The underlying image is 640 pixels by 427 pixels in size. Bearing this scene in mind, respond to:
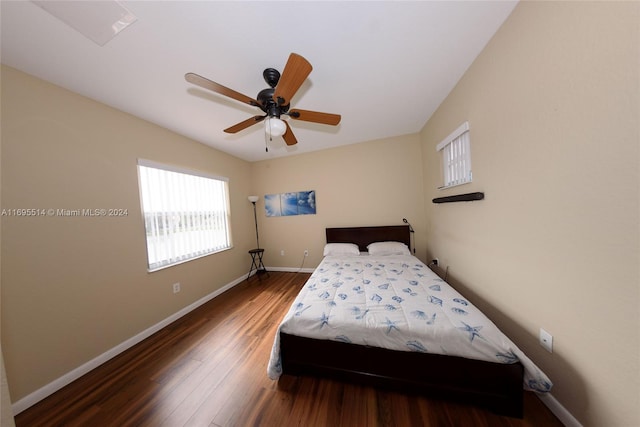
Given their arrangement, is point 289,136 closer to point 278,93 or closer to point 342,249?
point 278,93

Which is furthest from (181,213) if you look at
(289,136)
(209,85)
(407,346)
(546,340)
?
(546,340)

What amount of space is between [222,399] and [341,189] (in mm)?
2975

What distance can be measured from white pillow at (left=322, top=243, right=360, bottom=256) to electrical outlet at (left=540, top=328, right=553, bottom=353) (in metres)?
1.99

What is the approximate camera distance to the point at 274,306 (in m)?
2.47

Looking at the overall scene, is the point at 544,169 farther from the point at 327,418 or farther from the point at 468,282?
the point at 327,418

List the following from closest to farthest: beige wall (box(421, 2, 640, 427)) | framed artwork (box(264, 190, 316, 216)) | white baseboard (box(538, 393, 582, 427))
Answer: beige wall (box(421, 2, 640, 427))
white baseboard (box(538, 393, 582, 427))
framed artwork (box(264, 190, 316, 216))

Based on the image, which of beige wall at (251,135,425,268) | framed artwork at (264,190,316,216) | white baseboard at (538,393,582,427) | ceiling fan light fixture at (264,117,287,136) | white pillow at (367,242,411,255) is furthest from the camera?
framed artwork at (264,190,316,216)

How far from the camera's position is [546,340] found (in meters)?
1.11

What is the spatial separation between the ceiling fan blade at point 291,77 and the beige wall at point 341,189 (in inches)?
82.9

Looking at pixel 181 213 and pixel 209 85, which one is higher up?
pixel 209 85

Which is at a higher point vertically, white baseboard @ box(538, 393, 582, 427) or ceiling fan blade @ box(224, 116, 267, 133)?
ceiling fan blade @ box(224, 116, 267, 133)

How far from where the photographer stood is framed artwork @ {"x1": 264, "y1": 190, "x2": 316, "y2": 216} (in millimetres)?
3553

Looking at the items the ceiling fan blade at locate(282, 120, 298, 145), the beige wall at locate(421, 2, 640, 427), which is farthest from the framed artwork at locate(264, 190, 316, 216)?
the beige wall at locate(421, 2, 640, 427)

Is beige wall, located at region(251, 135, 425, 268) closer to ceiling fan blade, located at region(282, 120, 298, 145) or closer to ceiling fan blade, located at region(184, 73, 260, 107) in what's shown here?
ceiling fan blade, located at region(282, 120, 298, 145)
